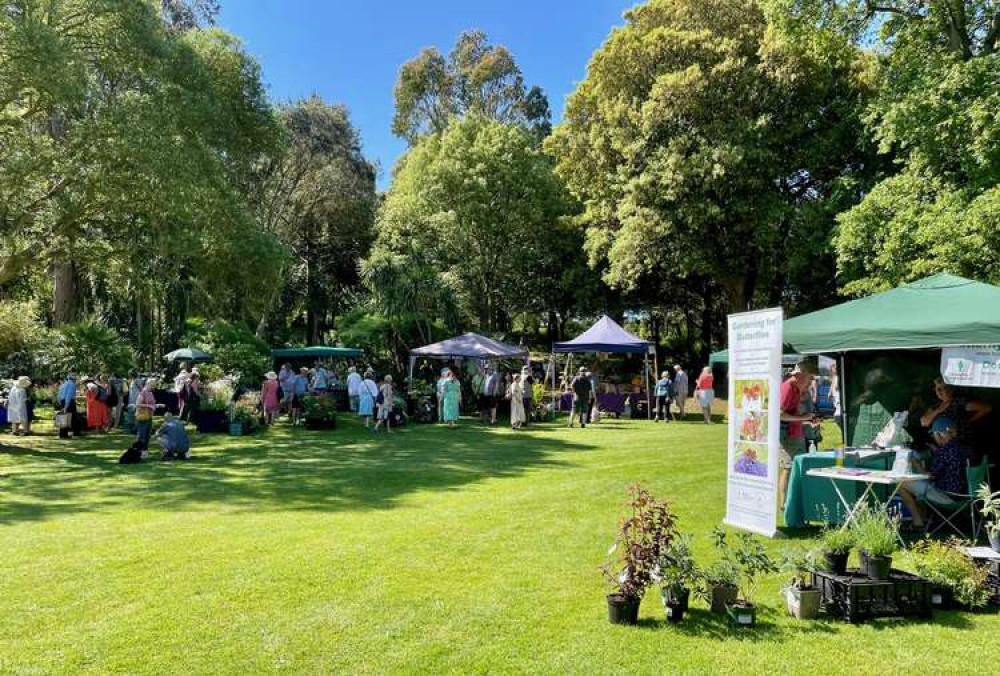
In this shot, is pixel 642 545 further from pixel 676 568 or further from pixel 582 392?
pixel 582 392

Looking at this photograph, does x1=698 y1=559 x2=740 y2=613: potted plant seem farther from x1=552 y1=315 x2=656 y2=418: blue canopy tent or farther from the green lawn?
x1=552 y1=315 x2=656 y2=418: blue canopy tent

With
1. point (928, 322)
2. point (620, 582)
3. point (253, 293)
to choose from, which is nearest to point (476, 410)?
point (253, 293)

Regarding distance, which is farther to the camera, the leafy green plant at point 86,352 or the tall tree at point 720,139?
the tall tree at point 720,139

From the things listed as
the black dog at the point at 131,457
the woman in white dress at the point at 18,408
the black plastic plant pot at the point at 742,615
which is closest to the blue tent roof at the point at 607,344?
the black dog at the point at 131,457

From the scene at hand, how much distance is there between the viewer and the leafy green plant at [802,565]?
4652 millimetres

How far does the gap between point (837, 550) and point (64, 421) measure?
16.4 metres

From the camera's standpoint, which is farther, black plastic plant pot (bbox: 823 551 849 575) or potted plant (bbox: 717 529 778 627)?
black plastic plant pot (bbox: 823 551 849 575)

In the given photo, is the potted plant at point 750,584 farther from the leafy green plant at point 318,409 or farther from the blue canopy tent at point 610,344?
the blue canopy tent at point 610,344

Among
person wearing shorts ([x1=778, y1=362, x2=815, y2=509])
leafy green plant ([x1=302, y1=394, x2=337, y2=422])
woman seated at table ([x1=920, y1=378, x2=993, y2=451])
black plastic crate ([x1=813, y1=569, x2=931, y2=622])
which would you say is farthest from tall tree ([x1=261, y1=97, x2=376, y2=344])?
black plastic crate ([x1=813, y1=569, x2=931, y2=622])

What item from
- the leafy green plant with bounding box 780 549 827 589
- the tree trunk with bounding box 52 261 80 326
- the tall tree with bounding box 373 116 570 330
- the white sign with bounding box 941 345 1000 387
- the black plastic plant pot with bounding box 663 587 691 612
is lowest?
the black plastic plant pot with bounding box 663 587 691 612

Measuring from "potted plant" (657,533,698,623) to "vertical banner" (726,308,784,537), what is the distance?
1.69m

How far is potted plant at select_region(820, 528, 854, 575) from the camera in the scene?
468cm

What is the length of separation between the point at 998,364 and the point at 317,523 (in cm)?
643

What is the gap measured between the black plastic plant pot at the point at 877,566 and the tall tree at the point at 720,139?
61.2 ft
